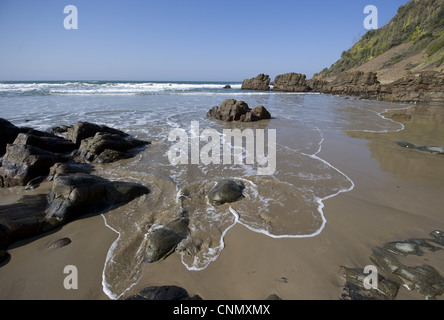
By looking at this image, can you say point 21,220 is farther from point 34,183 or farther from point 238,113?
point 238,113

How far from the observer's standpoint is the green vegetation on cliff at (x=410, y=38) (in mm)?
34878

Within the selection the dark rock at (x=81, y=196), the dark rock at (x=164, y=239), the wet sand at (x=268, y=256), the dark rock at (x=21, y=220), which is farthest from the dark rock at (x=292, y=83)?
the dark rock at (x=21, y=220)

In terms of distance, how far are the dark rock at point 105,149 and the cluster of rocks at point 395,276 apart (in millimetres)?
6534

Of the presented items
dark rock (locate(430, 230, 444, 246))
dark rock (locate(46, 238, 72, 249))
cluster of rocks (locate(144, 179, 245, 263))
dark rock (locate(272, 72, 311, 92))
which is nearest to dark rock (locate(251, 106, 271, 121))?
cluster of rocks (locate(144, 179, 245, 263))

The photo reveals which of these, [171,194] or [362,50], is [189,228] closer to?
[171,194]

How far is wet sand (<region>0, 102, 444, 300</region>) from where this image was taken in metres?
2.43

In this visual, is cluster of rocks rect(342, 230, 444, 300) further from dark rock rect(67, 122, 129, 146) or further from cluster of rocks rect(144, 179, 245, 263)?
dark rock rect(67, 122, 129, 146)

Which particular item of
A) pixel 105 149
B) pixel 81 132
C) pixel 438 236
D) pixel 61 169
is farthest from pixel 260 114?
pixel 438 236

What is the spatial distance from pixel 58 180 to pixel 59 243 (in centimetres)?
139

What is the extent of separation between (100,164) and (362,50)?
80912 millimetres

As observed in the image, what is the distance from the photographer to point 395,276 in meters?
2.48

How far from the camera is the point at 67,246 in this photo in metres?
3.17

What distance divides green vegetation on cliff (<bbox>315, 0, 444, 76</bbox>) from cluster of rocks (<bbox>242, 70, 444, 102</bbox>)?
680cm

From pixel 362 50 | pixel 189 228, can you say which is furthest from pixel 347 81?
pixel 189 228
